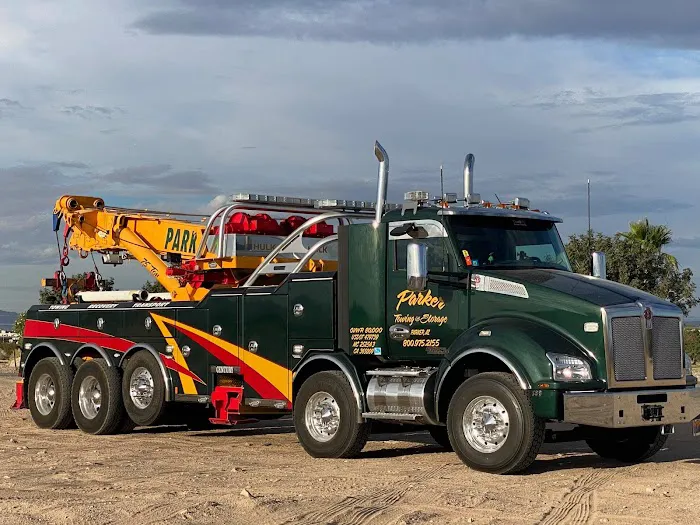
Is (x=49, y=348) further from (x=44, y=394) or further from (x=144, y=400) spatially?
(x=144, y=400)

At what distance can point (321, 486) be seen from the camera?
11.1 meters

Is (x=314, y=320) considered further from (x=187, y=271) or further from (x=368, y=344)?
(x=187, y=271)

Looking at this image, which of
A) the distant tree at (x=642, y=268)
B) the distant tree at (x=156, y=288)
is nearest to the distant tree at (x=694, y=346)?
the distant tree at (x=642, y=268)

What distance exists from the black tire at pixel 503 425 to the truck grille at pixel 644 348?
100 cm

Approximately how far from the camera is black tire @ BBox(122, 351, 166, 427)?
1642 centimetres

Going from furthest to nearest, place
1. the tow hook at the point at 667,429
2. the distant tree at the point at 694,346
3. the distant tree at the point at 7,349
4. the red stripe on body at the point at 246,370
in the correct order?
the distant tree at the point at 7,349
the distant tree at the point at 694,346
the red stripe on body at the point at 246,370
the tow hook at the point at 667,429

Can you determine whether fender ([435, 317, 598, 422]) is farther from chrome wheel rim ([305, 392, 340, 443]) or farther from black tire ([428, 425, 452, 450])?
black tire ([428, 425, 452, 450])

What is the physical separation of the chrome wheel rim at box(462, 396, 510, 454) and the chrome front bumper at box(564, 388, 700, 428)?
28.8 inches

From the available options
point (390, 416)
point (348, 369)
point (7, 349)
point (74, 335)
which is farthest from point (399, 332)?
point (7, 349)

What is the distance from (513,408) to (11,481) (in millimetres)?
4953

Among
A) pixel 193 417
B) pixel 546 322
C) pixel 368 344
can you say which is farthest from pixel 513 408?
pixel 193 417

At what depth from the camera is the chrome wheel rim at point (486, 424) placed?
1197cm

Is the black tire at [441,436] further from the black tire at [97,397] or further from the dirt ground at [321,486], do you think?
the black tire at [97,397]

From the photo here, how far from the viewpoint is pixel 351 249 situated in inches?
546
